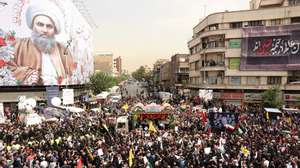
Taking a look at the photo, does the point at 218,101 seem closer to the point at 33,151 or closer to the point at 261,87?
the point at 261,87

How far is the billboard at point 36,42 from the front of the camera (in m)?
48.1

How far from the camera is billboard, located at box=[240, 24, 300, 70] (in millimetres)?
42203

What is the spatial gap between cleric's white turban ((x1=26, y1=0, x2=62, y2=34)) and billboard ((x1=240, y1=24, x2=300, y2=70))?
30112 mm

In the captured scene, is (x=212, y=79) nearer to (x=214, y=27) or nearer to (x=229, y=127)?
(x=214, y=27)

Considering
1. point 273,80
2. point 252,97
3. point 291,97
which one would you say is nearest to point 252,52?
point 273,80

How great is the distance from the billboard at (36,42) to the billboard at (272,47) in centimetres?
2869

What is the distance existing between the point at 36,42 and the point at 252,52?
3296 centimetres

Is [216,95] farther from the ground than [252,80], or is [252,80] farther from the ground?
[252,80]

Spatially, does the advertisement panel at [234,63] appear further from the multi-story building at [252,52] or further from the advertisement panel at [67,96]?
the advertisement panel at [67,96]

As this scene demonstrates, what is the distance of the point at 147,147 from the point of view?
18.4 metres

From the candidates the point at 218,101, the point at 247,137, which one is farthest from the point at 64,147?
the point at 218,101

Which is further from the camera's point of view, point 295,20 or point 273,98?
point 295,20

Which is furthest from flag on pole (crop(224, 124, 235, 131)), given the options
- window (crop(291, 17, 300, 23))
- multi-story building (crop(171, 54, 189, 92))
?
multi-story building (crop(171, 54, 189, 92))

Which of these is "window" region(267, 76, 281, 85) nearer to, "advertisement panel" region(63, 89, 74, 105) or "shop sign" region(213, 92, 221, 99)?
→ "shop sign" region(213, 92, 221, 99)
